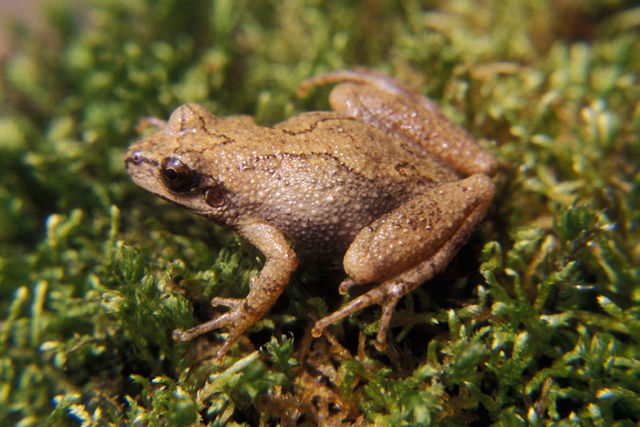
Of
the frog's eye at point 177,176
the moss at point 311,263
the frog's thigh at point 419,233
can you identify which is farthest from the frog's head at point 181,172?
the frog's thigh at point 419,233

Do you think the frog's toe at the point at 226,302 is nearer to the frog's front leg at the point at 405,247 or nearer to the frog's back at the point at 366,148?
the frog's front leg at the point at 405,247

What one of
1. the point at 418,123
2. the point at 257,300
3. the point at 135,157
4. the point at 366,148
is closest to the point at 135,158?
the point at 135,157

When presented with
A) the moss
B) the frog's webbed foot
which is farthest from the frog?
the moss

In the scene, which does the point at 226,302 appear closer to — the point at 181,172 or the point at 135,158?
the point at 181,172

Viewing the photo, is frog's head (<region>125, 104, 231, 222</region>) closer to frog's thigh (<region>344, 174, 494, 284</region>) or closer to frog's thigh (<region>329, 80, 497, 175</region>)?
frog's thigh (<region>344, 174, 494, 284</region>)

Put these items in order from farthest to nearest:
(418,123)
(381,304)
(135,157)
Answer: (418,123) < (135,157) < (381,304)
